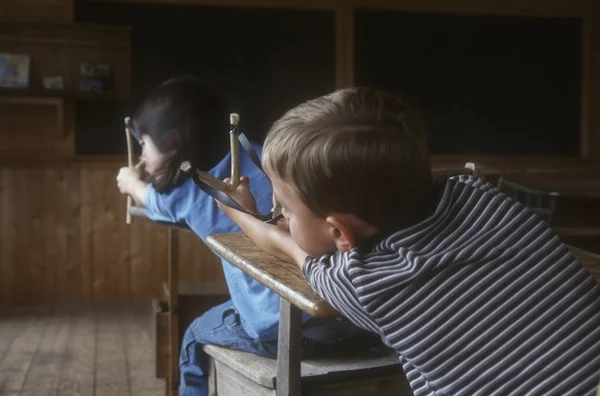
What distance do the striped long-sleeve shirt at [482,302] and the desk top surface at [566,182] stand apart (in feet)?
10.5

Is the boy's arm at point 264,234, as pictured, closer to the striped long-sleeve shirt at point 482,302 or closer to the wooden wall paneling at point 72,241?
the striped long-sleeve shirt at point 482,302

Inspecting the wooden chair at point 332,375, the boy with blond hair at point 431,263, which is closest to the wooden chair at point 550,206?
the wooden chair at point 332,375

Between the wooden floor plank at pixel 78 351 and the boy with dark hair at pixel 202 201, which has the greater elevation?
the boy with dark hair at pixel 202 201

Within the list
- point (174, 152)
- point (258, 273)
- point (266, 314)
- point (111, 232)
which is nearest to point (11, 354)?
point (111, 232)

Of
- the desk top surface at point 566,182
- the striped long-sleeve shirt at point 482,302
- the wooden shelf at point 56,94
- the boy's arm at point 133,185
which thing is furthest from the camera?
the wooden shelf at point 56,94

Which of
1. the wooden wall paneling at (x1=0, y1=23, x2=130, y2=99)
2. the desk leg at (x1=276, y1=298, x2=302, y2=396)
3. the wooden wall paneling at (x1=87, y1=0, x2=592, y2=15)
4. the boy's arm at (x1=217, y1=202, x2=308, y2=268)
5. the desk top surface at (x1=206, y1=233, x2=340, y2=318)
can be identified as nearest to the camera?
the desk top surface at (x1=206, y1=233, x2=340, y2=318)

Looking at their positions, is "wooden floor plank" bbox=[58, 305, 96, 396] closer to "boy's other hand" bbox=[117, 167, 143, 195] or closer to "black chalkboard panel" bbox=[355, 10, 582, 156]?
"boy's other hand" bbox=[117, 167, 143, 195]

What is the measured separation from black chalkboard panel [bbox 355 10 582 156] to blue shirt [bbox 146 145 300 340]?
345cm

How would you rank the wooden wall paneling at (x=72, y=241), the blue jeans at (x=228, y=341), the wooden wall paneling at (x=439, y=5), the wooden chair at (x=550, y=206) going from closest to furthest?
1. the blue jeans at (x=228, y=341)
2. the wooden chair at (x=550, y=206)
3. the wooden wall paneling at (x=72, y=241)
4. the wooden wall paneling at (x=439, y=5)

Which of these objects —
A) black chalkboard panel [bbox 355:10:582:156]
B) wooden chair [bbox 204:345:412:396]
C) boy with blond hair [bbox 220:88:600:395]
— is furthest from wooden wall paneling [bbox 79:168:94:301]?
boy with blond hair [bbox 220:88:600:395]

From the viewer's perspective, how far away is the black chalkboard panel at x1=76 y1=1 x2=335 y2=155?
4758mm

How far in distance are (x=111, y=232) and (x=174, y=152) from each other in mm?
3042

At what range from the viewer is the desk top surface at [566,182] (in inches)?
156

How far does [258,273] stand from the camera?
1148mm
